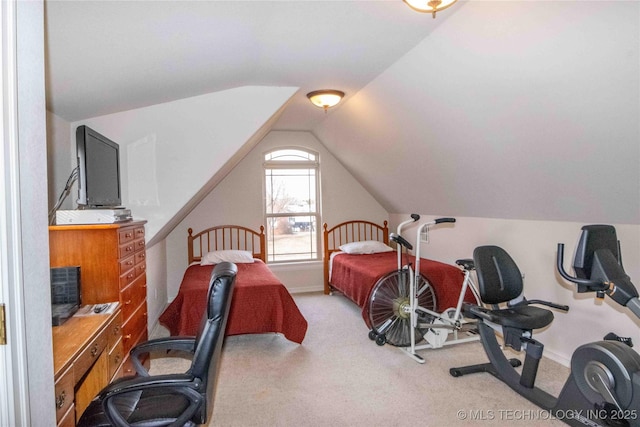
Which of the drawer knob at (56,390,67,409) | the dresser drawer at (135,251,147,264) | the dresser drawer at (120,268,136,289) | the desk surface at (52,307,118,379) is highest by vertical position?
the dresser drawer at (135,251,147,264)

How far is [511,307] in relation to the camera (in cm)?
290

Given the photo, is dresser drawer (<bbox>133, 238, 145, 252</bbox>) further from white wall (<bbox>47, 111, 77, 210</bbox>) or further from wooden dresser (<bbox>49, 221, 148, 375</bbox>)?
white wall (<bbox>47, 111, 77, 210</bbox>)

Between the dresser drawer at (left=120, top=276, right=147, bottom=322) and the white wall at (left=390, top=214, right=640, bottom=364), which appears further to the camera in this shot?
the white wall at (left=390, top=214, right=640, bottom=364)

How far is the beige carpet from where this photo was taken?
7.95 feet

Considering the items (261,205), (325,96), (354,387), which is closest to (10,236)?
A: (354,387)

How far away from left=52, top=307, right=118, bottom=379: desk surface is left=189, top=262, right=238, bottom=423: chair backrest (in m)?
0.47

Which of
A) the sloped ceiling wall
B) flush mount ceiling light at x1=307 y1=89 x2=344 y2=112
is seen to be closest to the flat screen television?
flush mount ceiling light at x1=307 y1=89 x2=344 y2=112

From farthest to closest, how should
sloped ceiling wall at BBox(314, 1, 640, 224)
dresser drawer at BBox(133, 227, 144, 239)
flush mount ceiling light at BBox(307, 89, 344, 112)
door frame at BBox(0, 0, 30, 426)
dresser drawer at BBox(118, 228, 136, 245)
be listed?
1. flush mount ceiling light at BBox(307, 89, 344, 112)
2. dresser drawer at BBox(133, 227, 144, 239)
3. dresser drawer at BBox(118, 228, 136, 245)
4. sloped ceiling wall at BBox(314, 1, 640, 224)
5. door frame at BBox(0, 0, 30, 426)

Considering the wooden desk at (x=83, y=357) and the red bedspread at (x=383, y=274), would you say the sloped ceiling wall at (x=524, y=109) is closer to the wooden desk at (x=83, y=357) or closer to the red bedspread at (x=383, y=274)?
the red bedspread at (x=383, y=274)

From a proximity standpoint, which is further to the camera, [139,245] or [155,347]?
[139,245]

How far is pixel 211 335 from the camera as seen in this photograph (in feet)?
5.44

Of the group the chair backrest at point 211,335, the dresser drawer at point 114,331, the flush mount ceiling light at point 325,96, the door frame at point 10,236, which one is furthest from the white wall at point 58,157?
the door frame at point 10,236

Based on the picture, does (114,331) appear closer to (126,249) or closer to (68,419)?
(126,249)

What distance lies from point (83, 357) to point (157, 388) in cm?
37
